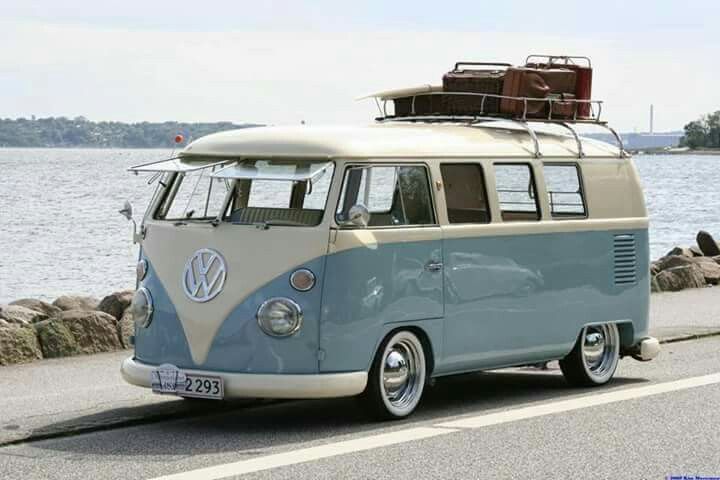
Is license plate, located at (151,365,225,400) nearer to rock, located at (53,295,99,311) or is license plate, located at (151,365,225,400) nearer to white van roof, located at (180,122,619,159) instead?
white van roof, located at (180,122,619,159)

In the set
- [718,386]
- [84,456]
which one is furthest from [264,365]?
[718,386]

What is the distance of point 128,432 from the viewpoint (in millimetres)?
11547

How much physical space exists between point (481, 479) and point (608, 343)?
4.38 metres

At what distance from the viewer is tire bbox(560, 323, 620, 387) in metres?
13.7

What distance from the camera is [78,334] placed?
52.0 ft

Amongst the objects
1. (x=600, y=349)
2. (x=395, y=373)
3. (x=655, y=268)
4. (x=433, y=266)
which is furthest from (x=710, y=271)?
(x=395, y=373)

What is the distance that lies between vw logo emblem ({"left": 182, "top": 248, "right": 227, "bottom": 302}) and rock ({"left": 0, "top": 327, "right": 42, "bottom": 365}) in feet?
12.9

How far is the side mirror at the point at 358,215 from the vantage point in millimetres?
11625

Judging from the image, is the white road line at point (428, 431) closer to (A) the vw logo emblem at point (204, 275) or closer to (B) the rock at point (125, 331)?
(A) the vw logo emblem at point (204, 275)

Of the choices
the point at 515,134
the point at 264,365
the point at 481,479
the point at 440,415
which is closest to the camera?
the point at 481,479

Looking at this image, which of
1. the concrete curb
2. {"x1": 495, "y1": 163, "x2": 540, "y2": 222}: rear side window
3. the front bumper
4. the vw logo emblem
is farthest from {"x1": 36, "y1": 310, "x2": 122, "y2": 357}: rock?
the concrete curb

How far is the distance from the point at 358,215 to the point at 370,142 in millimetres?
607

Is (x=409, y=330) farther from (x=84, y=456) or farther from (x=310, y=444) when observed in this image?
(x=84, y=456)

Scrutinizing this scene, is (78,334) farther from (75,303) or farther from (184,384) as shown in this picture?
(75,303)
